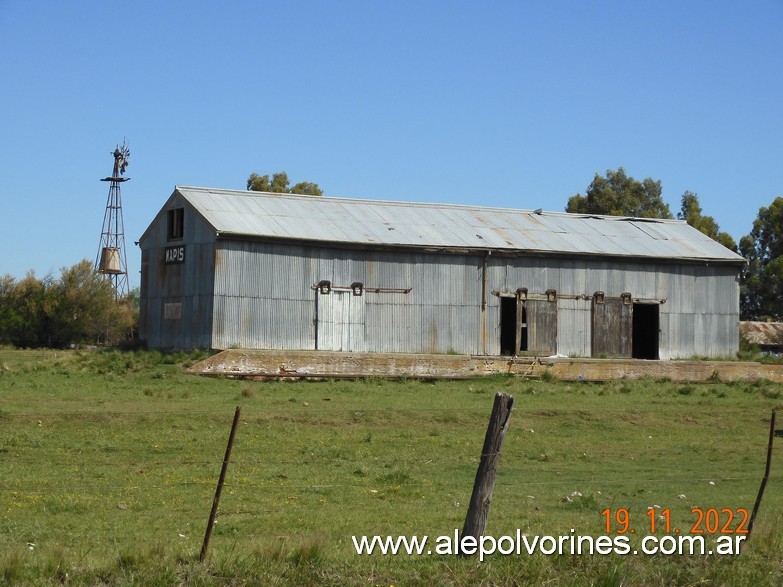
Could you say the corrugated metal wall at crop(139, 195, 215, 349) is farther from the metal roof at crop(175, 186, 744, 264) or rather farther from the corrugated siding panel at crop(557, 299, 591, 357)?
the corrugated siding panel at crop(557, 299, 591, 357)

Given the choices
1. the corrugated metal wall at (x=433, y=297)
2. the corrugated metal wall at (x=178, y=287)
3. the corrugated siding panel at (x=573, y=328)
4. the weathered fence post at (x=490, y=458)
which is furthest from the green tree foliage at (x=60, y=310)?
the weathered fence post at (x=490, y=458)

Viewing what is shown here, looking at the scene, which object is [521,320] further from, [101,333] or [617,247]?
[101,333]

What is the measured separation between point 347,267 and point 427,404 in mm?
13204

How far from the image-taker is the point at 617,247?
1975 inches

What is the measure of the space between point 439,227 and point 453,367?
341 inches

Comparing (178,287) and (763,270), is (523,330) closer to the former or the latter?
(178,287)

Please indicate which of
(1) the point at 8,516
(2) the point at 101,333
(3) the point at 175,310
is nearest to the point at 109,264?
(2) the point at 101,333

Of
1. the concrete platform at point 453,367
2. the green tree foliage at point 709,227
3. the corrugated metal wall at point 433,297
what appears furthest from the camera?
the green tree foliage at point 709,227

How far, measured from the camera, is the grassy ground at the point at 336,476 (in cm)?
1325

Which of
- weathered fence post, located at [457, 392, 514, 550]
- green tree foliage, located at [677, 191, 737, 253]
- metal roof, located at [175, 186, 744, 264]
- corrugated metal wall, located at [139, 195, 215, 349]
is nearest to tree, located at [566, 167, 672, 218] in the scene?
green tree foliage, located at [677, 191, 737, 253]

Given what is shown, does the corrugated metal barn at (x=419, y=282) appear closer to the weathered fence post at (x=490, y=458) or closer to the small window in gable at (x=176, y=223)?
the small window in gable at (x=176, y=223)

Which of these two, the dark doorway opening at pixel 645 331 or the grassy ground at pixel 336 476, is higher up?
the dark doorway opening at pixel 645 331

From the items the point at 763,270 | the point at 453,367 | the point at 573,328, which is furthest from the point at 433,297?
the point at 763,270

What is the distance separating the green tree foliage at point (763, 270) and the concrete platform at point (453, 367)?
49086 mm
